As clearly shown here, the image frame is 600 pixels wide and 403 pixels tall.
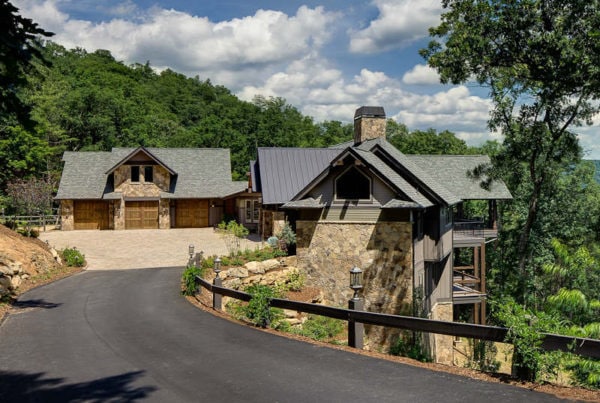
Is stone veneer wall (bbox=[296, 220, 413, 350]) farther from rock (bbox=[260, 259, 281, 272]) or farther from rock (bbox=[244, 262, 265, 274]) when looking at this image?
rock (bbox=[244, 262, 265, 274])

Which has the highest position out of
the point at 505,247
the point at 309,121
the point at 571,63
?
the point at 309,121

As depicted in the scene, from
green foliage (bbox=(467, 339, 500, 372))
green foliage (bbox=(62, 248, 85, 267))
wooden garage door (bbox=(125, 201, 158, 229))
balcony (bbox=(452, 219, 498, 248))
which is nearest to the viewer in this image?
green foliage (bbox=(467, 339, 500, 372))

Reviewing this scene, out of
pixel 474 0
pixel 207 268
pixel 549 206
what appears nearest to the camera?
pixel 207 268

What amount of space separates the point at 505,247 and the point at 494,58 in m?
20.3

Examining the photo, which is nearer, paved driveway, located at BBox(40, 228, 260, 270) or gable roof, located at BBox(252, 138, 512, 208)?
paved driveway, located at BBox(40, 228, 260, 270)

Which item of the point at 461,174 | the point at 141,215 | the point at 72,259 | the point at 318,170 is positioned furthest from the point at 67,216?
the point at 461,174

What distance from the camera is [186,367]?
9.36 metres

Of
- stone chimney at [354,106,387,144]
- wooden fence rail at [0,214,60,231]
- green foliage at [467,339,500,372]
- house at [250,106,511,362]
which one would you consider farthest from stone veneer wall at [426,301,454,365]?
wooden fence rail at [0,214,60,231]

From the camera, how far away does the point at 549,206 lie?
3750 centimetres

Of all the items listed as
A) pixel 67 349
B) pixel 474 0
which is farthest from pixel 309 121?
pixel 67 349

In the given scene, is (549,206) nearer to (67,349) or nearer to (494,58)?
(494,58)

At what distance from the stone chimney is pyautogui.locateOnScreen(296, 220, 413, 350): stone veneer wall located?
6.56 m

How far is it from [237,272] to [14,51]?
14545 millimetres

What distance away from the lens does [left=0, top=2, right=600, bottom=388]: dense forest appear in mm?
9062
